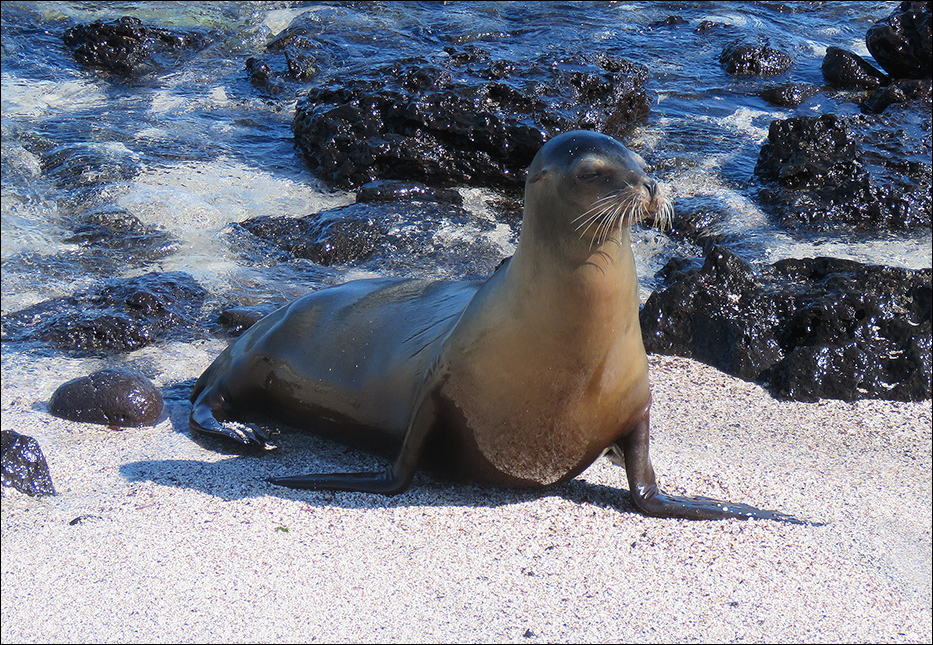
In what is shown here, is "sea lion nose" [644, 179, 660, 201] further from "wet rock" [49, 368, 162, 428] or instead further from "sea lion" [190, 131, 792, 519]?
"wet rock" [49, 368, 162, 428]

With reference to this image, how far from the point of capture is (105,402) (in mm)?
4883

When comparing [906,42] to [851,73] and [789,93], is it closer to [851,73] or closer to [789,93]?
[851,73]

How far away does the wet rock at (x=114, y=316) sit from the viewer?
5984mm

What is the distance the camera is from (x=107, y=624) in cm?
308

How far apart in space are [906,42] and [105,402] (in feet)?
35.2

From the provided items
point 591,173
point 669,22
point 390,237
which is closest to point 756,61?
point 669,22

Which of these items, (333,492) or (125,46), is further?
(125,46)

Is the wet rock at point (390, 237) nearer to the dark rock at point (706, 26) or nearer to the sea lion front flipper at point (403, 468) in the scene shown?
the sea lion front flipper at point (403, 468)

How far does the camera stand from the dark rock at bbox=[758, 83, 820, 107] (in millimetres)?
11992

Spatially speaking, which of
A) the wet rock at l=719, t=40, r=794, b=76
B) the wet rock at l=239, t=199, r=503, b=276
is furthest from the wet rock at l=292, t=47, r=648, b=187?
the wet rock at l=719, t=40, r=794, b=76

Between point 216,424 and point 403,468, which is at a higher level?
point 403,468

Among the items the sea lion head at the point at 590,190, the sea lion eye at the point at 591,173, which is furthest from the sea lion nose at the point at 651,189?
the sea lion eye at the point at 591,173

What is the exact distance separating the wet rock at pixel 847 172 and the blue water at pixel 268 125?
23 cm

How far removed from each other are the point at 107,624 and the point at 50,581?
38 centimetres
